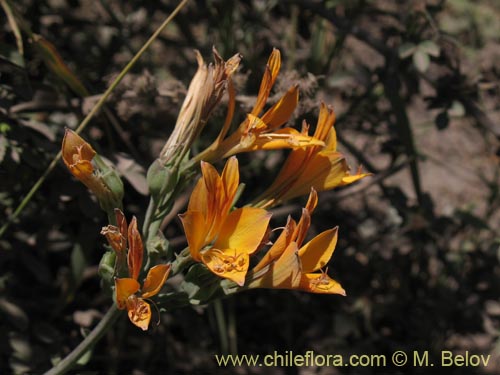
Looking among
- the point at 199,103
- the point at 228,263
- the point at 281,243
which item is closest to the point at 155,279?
the point at 228,263

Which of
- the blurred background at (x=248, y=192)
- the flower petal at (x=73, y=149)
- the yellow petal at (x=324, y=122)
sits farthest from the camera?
the blurred background at (x=248, y=192)

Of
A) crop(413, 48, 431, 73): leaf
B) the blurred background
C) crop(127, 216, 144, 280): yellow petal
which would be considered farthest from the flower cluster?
crop(413, 48, 431, 73): leaf

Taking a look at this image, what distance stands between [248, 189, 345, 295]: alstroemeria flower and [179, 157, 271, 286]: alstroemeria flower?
0.05m

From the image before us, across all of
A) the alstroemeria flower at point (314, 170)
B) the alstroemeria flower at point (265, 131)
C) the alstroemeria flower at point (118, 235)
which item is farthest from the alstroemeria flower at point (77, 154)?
the alstroemeria flower at point (314, 170)

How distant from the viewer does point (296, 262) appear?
1.29m

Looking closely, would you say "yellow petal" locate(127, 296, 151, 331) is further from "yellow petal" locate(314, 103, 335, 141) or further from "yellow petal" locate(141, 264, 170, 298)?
"yellow petal" locate(314, 103, 335, 141)

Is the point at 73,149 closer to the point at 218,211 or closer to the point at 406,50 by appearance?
the point at 218,211

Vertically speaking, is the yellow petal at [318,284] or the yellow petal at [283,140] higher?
the yellow petal at [283,140]

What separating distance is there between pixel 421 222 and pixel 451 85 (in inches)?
18.1

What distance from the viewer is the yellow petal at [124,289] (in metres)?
1.28

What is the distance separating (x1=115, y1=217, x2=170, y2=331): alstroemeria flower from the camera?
128 cm

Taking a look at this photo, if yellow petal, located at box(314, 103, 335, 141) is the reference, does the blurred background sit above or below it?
below

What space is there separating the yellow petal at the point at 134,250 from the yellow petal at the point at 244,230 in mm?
158

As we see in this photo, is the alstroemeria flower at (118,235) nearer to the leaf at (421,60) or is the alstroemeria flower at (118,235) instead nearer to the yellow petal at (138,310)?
the yellow petal at (138,310)
